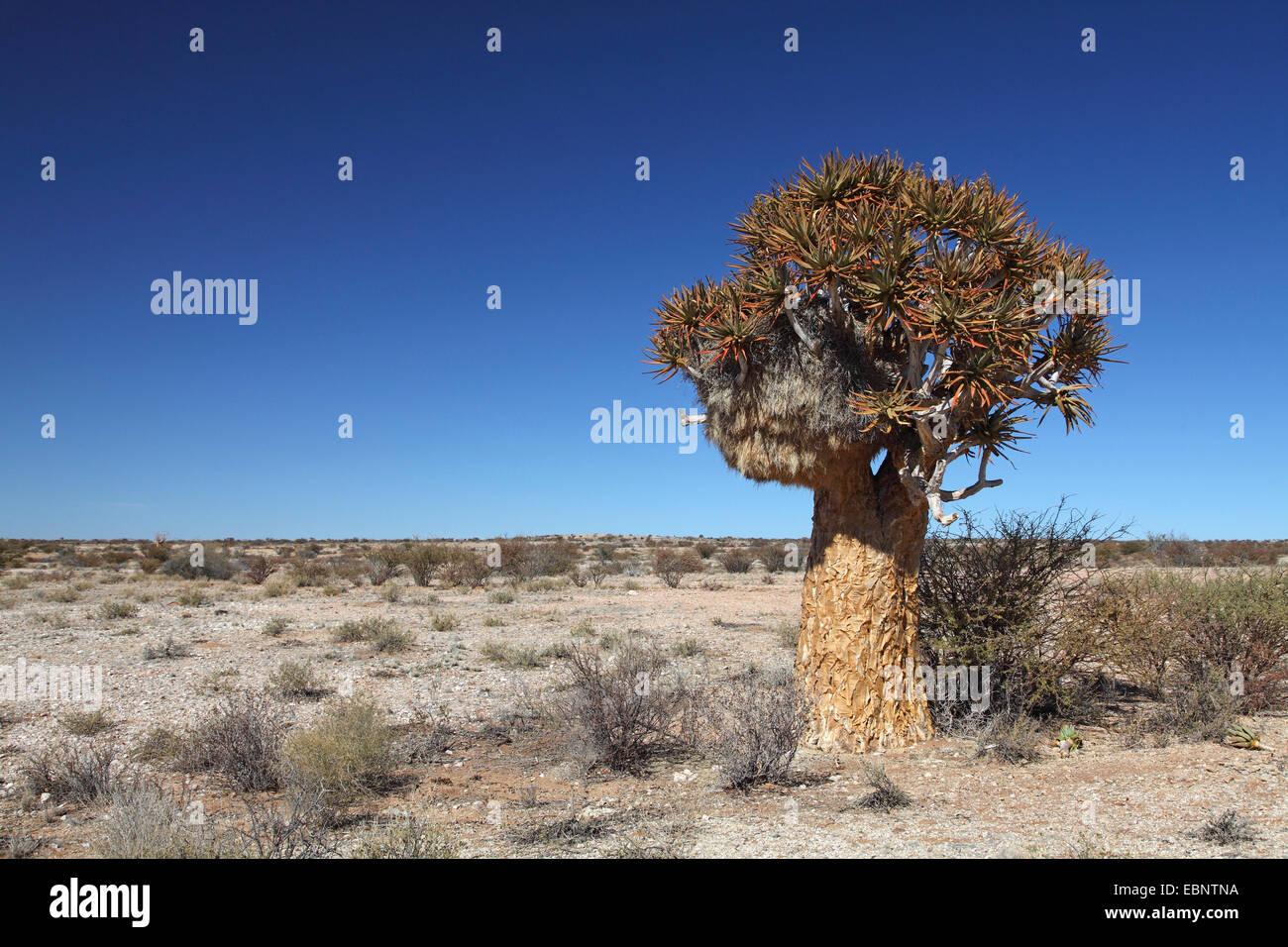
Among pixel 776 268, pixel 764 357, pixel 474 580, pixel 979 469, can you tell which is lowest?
pixel 474 580

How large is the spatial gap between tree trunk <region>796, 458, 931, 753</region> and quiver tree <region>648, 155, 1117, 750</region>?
0.01 m

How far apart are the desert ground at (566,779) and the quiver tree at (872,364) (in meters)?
1.17

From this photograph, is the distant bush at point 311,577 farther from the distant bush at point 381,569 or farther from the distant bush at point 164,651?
the distant bush at point 164,651

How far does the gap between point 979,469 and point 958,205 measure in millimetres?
2261

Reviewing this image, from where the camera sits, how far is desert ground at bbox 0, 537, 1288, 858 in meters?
5.18

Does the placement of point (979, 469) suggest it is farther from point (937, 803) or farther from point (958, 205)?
point (937, 803)

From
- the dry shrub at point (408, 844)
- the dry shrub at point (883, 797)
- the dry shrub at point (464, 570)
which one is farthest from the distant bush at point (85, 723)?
the dry shrub at point (464, 570)

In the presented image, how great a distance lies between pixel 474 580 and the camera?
27.3 metres

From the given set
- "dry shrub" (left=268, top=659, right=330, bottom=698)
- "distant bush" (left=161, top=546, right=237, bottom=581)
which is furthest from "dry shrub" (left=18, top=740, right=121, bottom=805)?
"distant bush" (left=161, top=546, right=237, bottom=581)

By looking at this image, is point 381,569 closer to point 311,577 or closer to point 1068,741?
point 311,577

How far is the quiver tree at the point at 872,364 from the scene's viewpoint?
6.37 metres

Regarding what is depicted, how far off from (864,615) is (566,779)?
Answer: 3157 millimetres

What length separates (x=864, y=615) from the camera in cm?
726

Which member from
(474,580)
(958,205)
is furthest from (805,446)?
(474,580)
